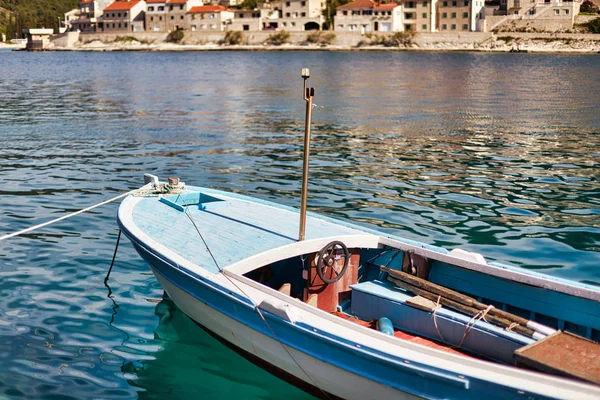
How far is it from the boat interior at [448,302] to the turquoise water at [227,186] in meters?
1.50

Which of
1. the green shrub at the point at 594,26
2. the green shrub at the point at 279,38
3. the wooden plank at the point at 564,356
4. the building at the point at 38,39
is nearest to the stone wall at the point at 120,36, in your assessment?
the building at the point at 38,39

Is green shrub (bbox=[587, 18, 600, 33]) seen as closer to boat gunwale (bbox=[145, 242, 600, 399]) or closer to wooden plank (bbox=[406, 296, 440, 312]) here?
wooden plank (bbox=[406, 296, 440, 312])

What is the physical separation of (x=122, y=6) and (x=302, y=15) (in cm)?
4489

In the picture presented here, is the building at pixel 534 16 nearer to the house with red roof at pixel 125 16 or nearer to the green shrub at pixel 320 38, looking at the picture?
the green shrub at pixel 320 38

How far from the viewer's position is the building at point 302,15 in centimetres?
14425

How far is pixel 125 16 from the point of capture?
164 meters

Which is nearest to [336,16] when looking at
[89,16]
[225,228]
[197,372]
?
[89,16]

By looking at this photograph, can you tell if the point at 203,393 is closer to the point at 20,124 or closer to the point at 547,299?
the point at 547,299

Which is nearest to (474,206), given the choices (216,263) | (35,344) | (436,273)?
(436,273)

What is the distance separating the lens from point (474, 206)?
58.5 feet

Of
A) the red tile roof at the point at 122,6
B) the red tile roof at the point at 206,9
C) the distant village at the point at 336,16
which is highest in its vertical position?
the red tile roof at the point at 122,6

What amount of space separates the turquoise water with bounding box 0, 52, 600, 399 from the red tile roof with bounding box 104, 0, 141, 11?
123714 mm

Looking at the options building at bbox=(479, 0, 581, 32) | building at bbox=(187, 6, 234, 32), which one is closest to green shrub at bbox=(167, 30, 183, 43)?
building at bbox=(187, 6, 234, 32)

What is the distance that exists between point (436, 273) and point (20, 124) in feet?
87.0
